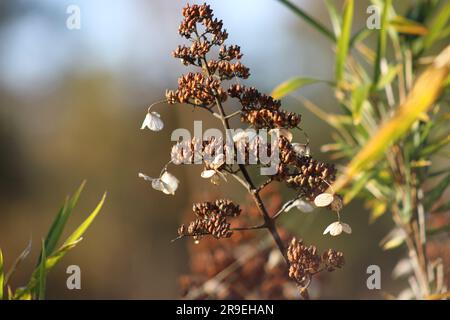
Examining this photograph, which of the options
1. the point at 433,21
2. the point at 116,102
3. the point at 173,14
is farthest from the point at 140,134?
the point at 433,21

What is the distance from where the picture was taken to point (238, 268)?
1.42 m

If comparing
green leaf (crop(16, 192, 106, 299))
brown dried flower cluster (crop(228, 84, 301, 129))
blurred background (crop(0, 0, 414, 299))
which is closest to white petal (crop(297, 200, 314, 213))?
brown dried flower cluster (crop(228, 84, 301, 129))

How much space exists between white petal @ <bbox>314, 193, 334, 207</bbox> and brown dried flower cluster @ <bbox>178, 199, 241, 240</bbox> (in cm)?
11

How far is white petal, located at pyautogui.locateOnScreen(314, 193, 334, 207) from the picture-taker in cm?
72

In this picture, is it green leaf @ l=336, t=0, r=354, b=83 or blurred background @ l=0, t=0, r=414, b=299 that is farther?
blurred background @ l=0, t=0, r=414, b=299

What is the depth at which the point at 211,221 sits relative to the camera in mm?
749

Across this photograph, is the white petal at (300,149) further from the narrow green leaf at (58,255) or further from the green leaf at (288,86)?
the narrow green leaf at (58,255)

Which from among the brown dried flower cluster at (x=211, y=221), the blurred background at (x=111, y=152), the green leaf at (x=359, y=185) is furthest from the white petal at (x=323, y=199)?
the blurred background at (x=111, y=152)

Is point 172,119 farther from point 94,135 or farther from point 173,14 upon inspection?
point 94,135

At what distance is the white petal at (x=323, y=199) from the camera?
2.35ft

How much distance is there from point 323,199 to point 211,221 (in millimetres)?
150

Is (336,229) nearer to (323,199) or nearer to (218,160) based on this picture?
(323,199)

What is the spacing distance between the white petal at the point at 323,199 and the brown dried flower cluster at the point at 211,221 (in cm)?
11

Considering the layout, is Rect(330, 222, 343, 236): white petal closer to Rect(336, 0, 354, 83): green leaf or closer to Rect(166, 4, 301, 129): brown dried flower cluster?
Rect(166, 4, 301, 129): brown dried flower cluster
